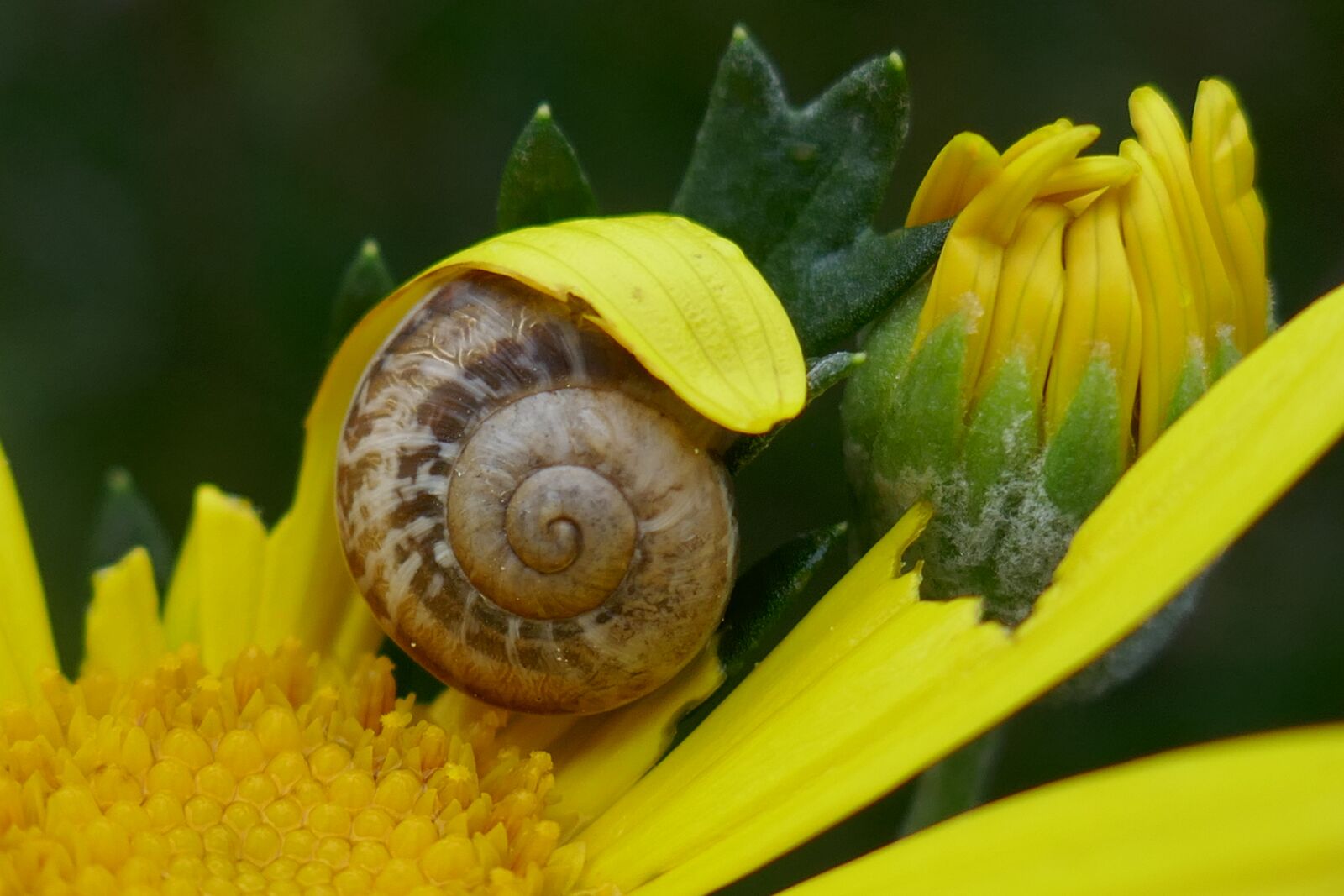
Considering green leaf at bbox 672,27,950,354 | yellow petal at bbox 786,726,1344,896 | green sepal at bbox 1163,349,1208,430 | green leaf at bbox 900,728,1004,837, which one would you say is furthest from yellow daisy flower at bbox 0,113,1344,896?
green leaf at bbox 900,728,1004,837

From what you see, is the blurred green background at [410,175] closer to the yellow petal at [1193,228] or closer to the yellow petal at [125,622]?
the yellow petal at [125,622]

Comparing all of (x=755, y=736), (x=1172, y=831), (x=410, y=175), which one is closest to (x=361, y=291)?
(x=755, y=736)

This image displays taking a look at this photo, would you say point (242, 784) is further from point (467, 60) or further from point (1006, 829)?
point (467, 60)

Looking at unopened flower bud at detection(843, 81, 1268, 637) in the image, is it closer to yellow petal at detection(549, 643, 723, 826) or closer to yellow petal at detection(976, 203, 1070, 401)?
yellow petal at detection(976, 203, 1070, 401)

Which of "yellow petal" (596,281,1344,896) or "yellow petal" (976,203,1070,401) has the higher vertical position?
"yellow petal" (976,203,1070,401)

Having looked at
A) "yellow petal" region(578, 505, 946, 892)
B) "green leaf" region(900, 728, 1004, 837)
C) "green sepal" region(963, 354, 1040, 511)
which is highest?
"green sepal" region(963, 354, 1040, 511)

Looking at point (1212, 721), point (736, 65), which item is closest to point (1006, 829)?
point (736, 65)

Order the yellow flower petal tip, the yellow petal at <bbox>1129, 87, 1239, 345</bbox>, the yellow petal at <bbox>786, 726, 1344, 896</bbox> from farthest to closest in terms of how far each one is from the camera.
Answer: the yellow petal at <bbox>1129, 87, 1239, 345</bbox>, the yellow flower petal tip, the yellow petal at <bbox>786, 726, 1344, 896</bbox>
